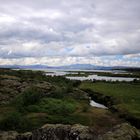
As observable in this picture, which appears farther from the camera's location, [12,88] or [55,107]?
[12,88]

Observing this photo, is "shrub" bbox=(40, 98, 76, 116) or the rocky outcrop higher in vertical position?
the rocky outcrop

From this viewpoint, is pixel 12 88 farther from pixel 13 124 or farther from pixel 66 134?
pixel 66 134

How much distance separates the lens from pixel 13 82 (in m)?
87.3

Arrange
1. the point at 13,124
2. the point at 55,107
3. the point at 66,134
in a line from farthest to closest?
the point at 55,107 < the point at 13,124 < the point at 66,134

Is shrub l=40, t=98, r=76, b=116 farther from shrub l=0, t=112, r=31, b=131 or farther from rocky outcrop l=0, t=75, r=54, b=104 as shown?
shrub l=0, t=112, r=31, b=131

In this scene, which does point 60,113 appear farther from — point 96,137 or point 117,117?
point 96,137

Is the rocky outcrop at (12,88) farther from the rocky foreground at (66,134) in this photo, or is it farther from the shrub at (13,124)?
the rocky foreground at (66,134)

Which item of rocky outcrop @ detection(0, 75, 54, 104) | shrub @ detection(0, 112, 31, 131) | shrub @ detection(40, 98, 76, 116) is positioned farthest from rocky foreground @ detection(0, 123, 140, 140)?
rocky outcrop @ detection(0, 75, 54, 104)

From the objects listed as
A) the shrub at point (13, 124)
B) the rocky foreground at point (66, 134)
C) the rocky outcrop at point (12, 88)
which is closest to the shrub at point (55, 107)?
the rocky outcrop at point (12, 88)

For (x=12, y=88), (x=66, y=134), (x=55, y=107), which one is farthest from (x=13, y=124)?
(x=12, y=88)

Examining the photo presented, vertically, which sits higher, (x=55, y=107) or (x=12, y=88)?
(x=12, y=88)

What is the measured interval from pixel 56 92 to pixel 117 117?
24434 millimetres

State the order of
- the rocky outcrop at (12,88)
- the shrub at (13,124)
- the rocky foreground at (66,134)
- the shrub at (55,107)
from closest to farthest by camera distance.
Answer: the rocky foreground at (66,134) → the shrub at (13,124) → the shrub at (55,107) → the rocky outcrop at (12,88)

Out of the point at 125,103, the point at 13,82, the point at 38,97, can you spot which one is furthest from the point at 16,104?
the point at 125,103
